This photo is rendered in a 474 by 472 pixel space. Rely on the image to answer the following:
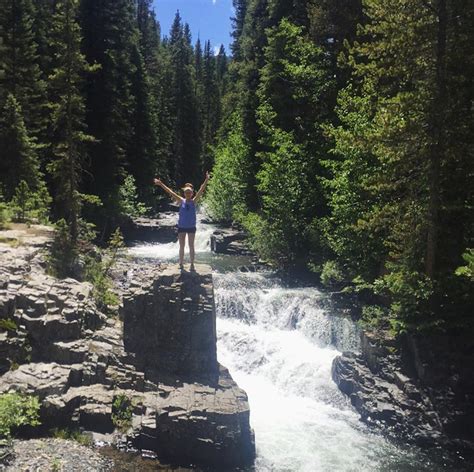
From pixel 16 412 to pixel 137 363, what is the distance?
3537 mm

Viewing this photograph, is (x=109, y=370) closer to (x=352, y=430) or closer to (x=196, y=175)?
(x=352, y=430)

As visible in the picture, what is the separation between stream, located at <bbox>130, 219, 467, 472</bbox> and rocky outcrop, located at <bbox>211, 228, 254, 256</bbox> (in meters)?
5.54

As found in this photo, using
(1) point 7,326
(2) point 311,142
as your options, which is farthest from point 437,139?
(2) point 311,142

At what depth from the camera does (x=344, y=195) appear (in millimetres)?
19547

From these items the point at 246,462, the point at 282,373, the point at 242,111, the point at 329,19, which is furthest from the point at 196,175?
the point at 246,462

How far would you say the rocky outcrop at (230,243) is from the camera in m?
30.6

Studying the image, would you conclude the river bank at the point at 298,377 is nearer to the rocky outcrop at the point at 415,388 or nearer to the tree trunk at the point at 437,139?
the rocky outcrop at the point at 415,388

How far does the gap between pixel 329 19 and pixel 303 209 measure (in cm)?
1107

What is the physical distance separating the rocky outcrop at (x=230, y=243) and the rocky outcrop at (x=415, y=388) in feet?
51.0

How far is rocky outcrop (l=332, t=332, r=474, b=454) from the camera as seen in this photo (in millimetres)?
13031

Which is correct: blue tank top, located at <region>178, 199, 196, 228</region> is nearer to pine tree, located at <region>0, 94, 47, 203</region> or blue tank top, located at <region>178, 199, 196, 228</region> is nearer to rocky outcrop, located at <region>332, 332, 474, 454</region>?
rocky outcrop, located at <region>332, 332, 474, 454</region>

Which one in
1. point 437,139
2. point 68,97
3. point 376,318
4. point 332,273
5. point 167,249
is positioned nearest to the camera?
point 437,139

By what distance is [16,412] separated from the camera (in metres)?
10.9

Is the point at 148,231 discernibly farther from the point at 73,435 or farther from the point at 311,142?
the point at 73,435
